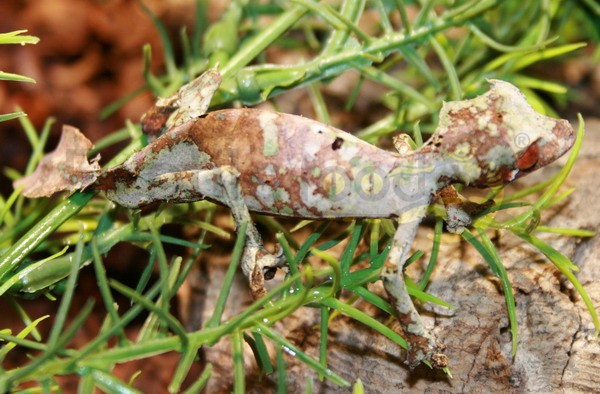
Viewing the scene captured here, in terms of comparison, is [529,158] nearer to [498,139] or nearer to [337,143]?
[498,139]

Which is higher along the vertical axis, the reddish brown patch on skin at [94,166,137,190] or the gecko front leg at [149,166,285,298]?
the reddish brown patch on skin at [94,166,137,190]

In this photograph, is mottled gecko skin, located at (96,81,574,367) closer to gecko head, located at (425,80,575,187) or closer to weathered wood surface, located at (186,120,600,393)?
gecko head, located at (425,80,575,187)

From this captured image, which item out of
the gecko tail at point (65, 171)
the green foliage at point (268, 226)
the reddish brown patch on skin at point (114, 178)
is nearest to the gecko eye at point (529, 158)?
the green foliage at point (268, 226)

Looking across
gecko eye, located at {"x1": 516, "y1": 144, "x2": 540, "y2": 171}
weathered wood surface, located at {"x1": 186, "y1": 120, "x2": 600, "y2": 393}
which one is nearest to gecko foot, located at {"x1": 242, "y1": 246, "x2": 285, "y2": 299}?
weathered wood surface, located at {"x1": 186, "y1": 120, "x2": 600, "y2": 393}

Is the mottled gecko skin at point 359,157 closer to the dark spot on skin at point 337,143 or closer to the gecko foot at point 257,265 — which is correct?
the dark spot on skin at point 337,143

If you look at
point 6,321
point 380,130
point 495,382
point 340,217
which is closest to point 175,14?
point 380,130

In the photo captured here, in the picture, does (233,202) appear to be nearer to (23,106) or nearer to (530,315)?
(530,315)

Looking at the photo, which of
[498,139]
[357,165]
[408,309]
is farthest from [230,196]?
[498,139]
